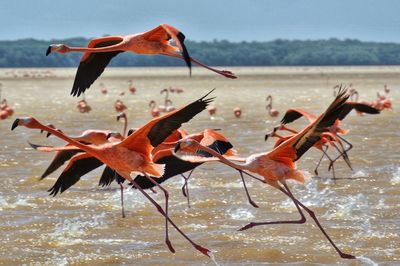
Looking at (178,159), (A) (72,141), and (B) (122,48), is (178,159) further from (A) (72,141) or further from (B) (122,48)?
(A) (72,141)

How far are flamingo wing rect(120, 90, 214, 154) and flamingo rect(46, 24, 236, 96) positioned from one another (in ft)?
1.12

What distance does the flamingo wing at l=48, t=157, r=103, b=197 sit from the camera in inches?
300

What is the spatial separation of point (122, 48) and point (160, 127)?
1124 mm

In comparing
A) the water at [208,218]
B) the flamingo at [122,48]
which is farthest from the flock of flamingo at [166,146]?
the water at [208,218]

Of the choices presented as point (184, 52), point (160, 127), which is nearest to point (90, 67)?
point (160, 127)

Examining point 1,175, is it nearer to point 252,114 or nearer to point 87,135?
point 87,135

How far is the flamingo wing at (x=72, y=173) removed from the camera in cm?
762

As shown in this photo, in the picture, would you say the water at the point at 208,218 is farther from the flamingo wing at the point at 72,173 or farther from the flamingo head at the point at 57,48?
the flamingo head at the point at 57,48

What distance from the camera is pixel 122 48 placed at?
272 inches

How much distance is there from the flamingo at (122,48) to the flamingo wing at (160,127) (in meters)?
0.34

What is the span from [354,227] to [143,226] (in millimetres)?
1913

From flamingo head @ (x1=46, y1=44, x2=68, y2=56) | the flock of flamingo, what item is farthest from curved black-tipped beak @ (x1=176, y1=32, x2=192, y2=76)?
flamingo head @ (x1=46, y1=44, x2=68, y2=56)

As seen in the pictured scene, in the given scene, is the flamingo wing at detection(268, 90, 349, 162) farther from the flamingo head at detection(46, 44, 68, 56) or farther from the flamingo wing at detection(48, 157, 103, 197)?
the flamingo wing at detection(48, 157, 103, 197)

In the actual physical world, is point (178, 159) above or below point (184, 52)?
below
